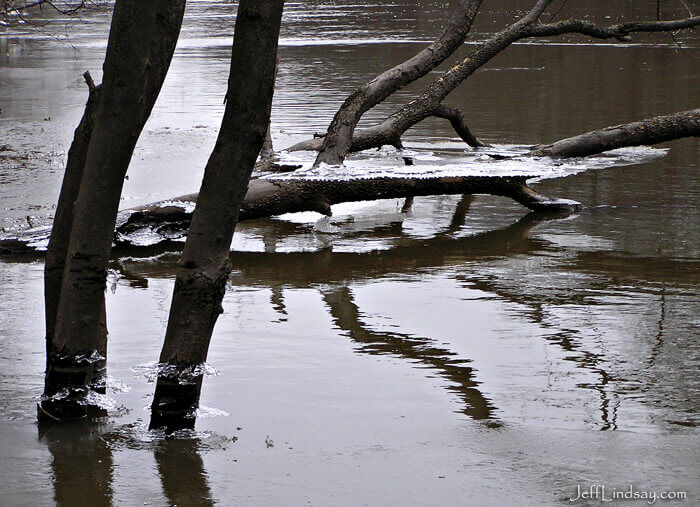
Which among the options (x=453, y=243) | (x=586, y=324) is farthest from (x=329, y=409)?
(x=453, y=243)

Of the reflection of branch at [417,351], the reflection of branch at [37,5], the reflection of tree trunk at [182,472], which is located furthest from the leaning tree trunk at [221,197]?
the reflection of branch at [37,5]

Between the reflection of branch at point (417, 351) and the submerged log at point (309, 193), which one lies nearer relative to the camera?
the reflection of branch at point (417, 351)

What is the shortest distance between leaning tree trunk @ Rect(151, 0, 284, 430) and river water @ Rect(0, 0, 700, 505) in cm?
45

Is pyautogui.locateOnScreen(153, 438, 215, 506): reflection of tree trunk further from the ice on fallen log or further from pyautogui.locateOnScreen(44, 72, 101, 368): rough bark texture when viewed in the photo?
the ice on fallen log

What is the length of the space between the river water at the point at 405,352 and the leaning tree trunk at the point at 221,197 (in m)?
0.45

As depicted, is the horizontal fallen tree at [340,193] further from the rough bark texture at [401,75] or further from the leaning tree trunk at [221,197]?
the leaning tree trunk at [221,197]

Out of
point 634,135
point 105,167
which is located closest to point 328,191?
point 634,135

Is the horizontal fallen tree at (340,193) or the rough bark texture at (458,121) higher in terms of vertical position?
the rough bark texture at (458,121)

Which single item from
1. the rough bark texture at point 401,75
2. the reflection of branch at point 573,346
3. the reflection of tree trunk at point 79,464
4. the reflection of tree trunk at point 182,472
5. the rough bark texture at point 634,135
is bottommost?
the reflection of branch at point 573,346

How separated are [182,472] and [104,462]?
384 mm

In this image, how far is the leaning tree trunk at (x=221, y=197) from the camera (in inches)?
174

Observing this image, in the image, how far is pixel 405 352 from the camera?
20.9 ft

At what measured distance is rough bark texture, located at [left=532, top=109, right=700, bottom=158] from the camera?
1094 cm

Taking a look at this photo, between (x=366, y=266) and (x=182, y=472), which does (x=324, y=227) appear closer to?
(x=366, y=266)
